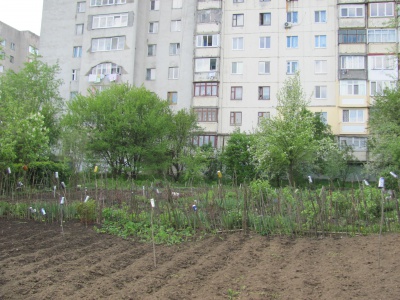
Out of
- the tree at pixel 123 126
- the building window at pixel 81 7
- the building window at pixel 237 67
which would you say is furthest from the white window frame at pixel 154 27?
Answer: the tree at pixel 123 126

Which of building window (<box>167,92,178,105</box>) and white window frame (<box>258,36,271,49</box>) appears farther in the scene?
building window (<box>167,92,178,105</box>)

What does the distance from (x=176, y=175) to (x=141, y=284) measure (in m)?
33.7

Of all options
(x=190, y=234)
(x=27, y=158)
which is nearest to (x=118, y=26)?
(x=27, y=158)

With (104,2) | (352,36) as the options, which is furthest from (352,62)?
(104,2)

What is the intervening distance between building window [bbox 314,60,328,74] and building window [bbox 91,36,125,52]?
66.0 ft

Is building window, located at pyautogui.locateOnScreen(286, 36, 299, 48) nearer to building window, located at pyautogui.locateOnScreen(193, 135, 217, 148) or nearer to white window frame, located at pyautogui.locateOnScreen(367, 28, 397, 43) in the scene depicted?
white window frame, located at pyautogui.locateOnScreen(367, 28, 397, 43)

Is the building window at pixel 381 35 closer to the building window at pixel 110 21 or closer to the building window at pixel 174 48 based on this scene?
the building window at pixel 174 48

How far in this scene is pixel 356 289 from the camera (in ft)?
19.6

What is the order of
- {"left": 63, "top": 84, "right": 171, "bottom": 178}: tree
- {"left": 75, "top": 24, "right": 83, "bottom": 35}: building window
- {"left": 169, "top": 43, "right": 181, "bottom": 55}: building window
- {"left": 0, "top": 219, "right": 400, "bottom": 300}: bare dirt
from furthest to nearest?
{"left": 75, "top": 24, "right": 83, "bottom": 35}: building window → {"left": 169, "top": 43, "right": 181, "bottom": 55}: building window → {"left": 63, "top": 84, "right": 171, "bottom": 178}: tree → {"left": 0, "top": 219, "right": 400, "bottom": 300}: bare dirt

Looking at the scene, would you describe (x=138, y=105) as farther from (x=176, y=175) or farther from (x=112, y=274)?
(x=112, y=274)

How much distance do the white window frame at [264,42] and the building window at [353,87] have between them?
27.3 feet

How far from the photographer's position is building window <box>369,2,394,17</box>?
1629 inches

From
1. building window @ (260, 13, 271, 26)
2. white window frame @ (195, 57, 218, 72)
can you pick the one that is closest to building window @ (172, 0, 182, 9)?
white window frame @ (195, 57, 218, 72)

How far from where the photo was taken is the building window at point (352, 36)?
41375 millimetres
